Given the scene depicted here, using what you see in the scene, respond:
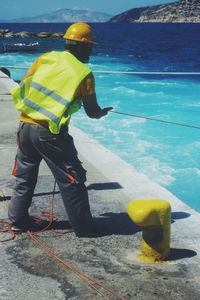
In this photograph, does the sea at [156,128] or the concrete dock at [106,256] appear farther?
the sea at [156,128]

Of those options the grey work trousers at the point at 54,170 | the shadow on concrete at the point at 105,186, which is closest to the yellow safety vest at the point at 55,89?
the grey work trousers at the point at 54,170

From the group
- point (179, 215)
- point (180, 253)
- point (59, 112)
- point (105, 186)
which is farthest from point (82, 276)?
point (105, 186)

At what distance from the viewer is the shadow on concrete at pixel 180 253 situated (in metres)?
3.73

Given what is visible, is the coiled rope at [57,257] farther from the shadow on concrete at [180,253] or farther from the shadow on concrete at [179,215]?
the shadow on concrete at [179,215]

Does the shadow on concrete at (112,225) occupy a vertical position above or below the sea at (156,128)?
above

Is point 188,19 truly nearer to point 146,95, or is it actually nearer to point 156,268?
point 146,95

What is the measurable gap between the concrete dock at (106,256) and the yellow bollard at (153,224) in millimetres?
88

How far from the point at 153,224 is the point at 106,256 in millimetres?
519

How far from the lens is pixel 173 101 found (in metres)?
18.2

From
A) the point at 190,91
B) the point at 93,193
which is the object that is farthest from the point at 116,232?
the point at 190,91

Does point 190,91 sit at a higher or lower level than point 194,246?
lower

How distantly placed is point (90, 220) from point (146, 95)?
52.1 ft

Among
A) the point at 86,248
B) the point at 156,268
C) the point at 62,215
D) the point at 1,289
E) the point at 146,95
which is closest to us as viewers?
the point at 1,289

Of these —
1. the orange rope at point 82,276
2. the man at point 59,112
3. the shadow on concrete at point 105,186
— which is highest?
the man at point 59,112
